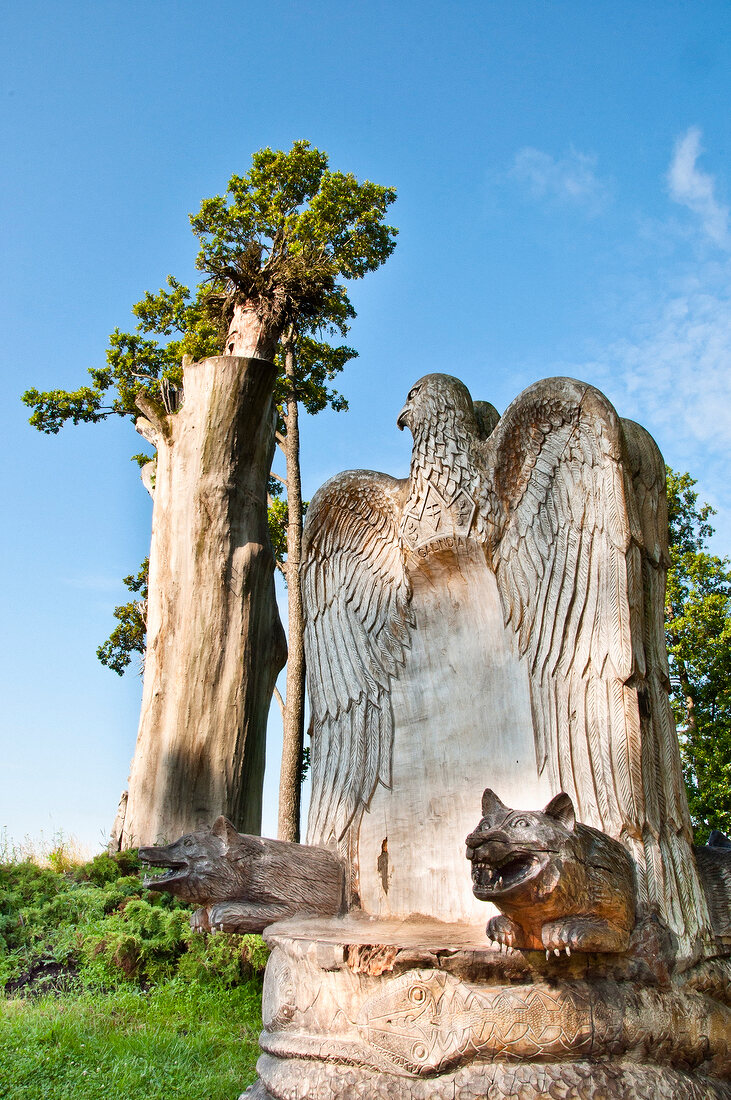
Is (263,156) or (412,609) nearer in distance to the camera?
(412,609)

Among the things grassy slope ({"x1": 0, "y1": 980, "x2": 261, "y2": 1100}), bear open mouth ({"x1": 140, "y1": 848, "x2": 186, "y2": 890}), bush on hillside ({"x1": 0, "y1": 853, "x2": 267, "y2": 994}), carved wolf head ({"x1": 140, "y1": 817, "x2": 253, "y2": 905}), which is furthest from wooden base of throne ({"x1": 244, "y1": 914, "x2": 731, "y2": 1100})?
bush on hillside ({"x1": 0, "y1": 853, "x2": 267, "y2": 994})

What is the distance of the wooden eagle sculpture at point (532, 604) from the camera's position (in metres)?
2.33

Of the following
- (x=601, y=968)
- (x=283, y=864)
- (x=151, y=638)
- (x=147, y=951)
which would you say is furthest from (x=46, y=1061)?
(x=151, y=638)

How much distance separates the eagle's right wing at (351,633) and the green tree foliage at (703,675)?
847cm

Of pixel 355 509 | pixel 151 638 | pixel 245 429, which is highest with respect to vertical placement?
pixel 245 429

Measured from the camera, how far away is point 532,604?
276cm

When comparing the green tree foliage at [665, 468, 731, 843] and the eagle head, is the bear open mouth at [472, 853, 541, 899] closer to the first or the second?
the eagle head

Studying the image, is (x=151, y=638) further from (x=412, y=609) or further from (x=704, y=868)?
(x=704, y=868)

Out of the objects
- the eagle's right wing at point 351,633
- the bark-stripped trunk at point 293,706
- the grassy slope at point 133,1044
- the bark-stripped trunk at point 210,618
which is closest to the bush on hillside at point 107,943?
the grassy slope at point 133,1044

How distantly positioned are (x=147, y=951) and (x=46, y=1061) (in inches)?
64.8

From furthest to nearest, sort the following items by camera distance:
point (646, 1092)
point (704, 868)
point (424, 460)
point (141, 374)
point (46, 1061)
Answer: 1. point (141, 374)
2. point (46, 1061)
3. point (424, 460)
4. point (704, 868)
5. point (646, 1092)

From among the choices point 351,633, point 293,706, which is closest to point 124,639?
point 293,706

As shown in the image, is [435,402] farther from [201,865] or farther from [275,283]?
[275,283]

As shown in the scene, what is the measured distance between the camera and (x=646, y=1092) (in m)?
1.92
